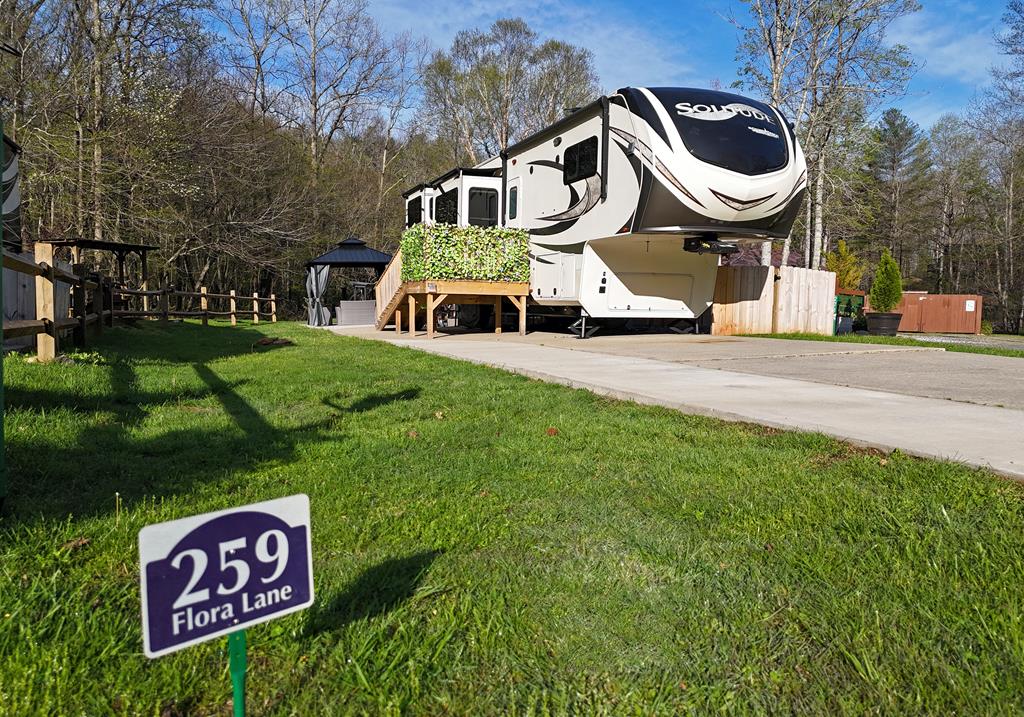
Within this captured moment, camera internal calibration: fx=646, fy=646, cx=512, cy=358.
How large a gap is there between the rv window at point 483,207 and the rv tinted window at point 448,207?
14.6 inches

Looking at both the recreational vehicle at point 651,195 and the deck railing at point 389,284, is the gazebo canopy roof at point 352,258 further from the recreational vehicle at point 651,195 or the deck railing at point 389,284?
the recreational vehicle at point 651,195

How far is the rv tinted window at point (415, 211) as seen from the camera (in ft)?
60.5

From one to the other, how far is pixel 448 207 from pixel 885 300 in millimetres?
14045

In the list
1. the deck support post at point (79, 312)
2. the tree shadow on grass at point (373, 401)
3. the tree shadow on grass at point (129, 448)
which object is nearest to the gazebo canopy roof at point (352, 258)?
the deck support post at point (79, 312)

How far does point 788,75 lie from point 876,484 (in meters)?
22.1

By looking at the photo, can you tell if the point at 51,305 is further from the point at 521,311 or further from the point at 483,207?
the point at 483,207

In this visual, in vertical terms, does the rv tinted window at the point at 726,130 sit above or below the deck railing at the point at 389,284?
above

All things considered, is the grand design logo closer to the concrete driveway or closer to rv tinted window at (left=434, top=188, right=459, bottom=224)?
the concrete driveway

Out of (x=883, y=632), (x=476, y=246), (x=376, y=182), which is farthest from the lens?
(x=376, y=182)

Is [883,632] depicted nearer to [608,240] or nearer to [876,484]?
[876,484]

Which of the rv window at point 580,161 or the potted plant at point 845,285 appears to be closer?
the rv window at point 580,161

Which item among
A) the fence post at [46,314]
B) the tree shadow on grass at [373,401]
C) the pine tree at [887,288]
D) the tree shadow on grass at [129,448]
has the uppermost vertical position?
the pine tree at [887,288]

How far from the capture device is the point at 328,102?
28.7m

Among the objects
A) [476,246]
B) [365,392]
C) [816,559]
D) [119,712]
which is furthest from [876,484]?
[476,246]
